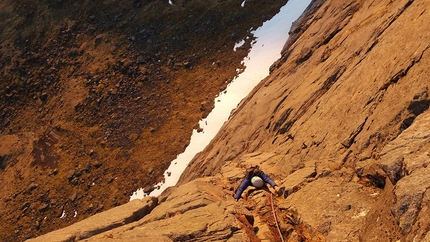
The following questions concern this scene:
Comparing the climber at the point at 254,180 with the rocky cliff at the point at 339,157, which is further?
the climber at the point at 254,180

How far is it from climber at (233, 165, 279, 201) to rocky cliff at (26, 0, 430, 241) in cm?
28

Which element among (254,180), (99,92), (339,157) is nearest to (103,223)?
(254,180)

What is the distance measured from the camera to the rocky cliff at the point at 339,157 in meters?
9.51

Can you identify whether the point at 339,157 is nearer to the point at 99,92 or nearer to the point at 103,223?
the point at 103,223

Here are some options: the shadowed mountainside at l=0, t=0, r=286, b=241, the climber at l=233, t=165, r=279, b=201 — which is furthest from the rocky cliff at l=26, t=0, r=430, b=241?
the shadowed mountainside at l=0, t=0, r=286, b=241

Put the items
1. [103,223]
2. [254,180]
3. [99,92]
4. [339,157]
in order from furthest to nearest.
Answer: [99,92] < [254,180] < [103,223] < [339,157]

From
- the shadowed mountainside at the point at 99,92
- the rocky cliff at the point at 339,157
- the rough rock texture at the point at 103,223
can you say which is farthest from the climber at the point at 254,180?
the shadowed mountainside at the point at 99,92

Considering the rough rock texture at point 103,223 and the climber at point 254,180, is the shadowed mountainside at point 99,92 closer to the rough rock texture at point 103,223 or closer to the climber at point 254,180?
the rough rock texture at point 103,223

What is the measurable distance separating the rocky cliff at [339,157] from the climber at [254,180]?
0.92 feet

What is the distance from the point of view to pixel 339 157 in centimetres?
1287

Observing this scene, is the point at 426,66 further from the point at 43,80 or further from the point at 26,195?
the point at 43,80

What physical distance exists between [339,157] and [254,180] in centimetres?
311

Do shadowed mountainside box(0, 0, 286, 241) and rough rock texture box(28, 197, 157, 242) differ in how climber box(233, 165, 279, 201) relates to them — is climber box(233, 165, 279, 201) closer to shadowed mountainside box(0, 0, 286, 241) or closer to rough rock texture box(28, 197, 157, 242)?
rough rock texture box(28, 197, 157, 242)

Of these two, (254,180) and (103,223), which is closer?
(103,223)
